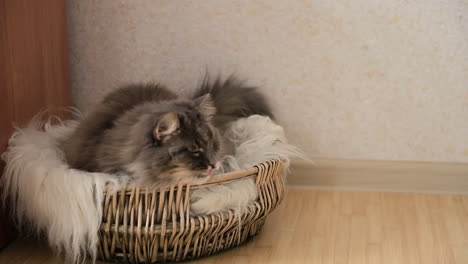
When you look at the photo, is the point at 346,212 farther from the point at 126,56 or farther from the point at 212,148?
the point at 126,56

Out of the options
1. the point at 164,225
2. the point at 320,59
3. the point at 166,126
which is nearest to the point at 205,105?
the point at 166,126

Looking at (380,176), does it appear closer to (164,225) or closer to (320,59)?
(320,59)

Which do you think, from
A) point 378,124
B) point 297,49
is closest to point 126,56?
point 297,49

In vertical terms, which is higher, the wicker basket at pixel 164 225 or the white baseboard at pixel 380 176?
the wicker basket at pixel 164 225

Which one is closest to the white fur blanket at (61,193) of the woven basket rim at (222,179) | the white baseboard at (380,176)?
the woven basket rim at (222,179)

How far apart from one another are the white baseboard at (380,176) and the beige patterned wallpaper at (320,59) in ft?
0.11

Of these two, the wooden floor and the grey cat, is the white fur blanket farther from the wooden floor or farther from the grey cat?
the wooden floor

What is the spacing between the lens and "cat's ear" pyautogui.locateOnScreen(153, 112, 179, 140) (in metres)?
1.67

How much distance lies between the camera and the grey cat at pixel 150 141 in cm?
171

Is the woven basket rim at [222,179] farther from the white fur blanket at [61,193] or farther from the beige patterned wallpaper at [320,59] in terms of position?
the beige patterned wallpaper at [320,59]

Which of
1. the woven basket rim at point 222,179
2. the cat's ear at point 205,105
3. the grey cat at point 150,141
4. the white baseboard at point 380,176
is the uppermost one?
the cat's ear at point 205,105

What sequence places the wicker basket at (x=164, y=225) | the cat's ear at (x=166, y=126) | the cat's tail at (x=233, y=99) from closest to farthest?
1. the cat's ear at (x=166, y=126)
2. the wicker basket at (x=164, y=225)
3. the cat's tail at (x=233, y=99)

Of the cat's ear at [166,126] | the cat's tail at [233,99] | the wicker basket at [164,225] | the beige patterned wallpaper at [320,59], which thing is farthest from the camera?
the beige patterned wallpaper at [320,59]

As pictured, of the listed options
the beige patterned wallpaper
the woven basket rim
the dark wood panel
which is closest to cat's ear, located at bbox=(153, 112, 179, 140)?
the woven basket rim
